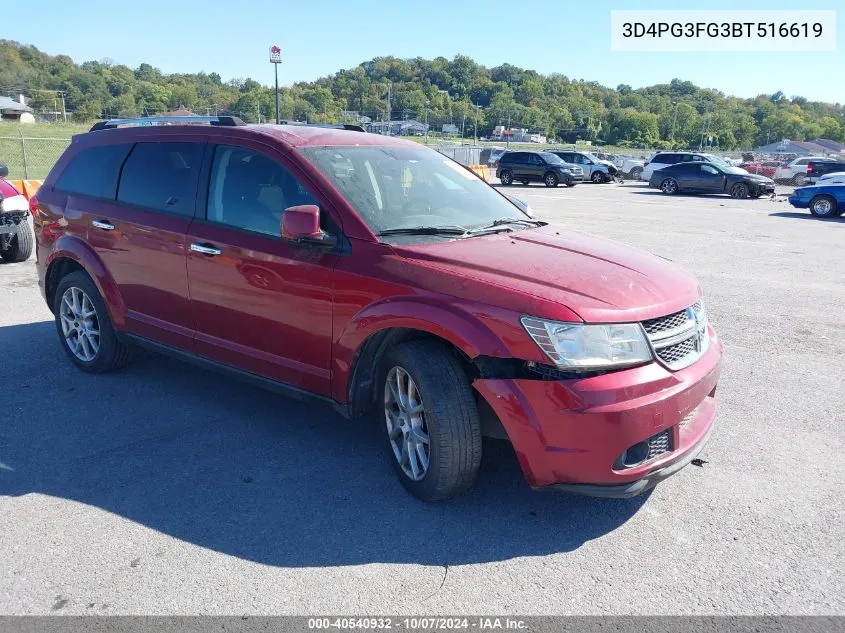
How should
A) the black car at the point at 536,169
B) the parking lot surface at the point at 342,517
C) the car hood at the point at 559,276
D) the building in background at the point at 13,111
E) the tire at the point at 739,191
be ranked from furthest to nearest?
1. the building in background at the point at 13,111
2. the black car at the point at 536,169
3. the tire at the point at 739,191
4. the car hood at the point at 559,276
5. the parking lot surface at the point at 342,517

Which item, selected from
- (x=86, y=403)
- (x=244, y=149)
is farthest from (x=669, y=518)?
(x=86, y=403)

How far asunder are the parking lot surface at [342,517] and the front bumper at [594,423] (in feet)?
1.21

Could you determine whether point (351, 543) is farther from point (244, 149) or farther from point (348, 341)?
point (244, 149)

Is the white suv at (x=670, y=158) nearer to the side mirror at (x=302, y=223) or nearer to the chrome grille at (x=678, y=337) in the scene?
the chrome grille at (x=678, y=337)

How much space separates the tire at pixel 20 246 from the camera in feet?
32.5

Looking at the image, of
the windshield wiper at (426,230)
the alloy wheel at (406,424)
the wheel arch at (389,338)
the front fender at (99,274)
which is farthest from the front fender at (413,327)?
the front fender at (99,274)

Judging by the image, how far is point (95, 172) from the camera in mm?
5508

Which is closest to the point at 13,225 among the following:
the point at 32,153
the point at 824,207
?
the point at 824,207

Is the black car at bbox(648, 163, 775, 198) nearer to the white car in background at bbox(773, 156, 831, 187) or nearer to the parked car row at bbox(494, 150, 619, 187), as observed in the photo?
the parked car row at bbox(494, 150, 619, 187)

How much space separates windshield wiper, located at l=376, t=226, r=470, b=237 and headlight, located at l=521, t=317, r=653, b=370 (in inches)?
40.5

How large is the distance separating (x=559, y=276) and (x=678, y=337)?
25.7 inches

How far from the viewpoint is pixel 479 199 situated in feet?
15.7

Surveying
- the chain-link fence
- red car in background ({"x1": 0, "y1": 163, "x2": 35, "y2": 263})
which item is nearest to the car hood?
red car in background ({"x1": 0, "y1": 163, "x2": 35, "y2": 263})

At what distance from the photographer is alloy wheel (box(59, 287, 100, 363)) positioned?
18.0 feet
